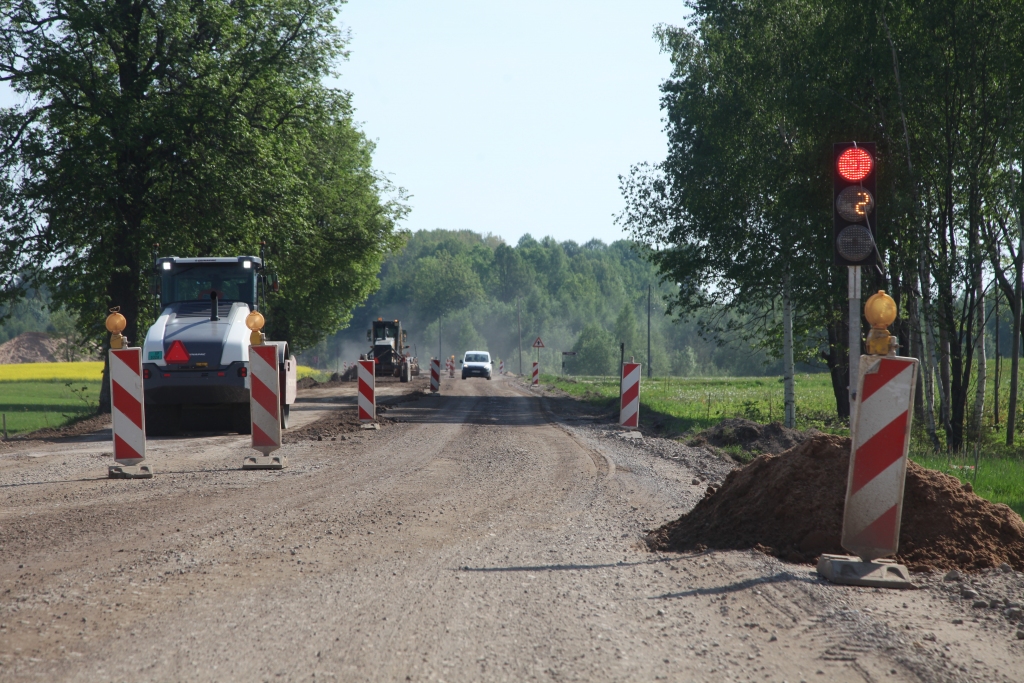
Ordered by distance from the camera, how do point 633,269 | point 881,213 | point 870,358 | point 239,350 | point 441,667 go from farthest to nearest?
point 633,269 < point 881,213 < point 239,350 < point 870,358 < point 441,667

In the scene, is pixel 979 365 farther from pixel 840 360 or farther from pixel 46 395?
pixel 46 395

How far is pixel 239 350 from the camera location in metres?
15.0

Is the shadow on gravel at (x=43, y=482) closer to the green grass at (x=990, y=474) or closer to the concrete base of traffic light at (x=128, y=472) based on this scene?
the concrete base of traffic light at (x=128, y=472)

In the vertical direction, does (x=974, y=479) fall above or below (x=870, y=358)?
below

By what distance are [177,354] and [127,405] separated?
453 cm

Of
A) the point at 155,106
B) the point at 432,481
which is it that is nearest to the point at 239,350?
the point at 432,481

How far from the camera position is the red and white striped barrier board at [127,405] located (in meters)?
10.2

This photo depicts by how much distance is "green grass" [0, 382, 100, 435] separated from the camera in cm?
2169

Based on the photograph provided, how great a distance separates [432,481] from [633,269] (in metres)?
155

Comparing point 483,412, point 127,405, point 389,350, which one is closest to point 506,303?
point 389,350

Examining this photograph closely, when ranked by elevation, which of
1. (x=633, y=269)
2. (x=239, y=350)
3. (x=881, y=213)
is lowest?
(x=239, y=350)

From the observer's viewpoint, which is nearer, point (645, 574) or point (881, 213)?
point (645, 574)

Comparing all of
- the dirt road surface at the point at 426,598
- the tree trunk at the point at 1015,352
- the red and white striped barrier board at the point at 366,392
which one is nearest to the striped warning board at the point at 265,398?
the dirt road surface at the point at 426,598

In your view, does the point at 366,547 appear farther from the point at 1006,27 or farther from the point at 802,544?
the point at 1006,27
